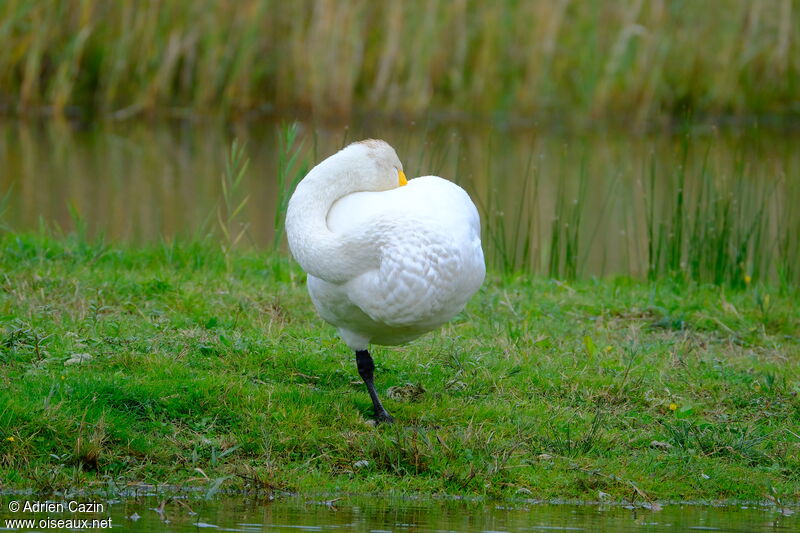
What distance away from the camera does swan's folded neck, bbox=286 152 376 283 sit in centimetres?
470

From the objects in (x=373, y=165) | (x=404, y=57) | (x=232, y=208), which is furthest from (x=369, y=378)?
(x=404, y=57)

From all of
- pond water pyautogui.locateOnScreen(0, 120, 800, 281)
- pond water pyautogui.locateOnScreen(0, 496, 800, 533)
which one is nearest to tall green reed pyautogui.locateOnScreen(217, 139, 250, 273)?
pond water pyautogui.locateOnScreen(0, 120, 800, 281)

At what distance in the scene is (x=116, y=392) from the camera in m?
4.98

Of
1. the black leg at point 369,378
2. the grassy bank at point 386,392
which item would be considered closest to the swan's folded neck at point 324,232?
the black leg at point 369,378

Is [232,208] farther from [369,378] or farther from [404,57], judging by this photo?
[369,378]

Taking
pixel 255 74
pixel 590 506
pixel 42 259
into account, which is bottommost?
pixel 590 506

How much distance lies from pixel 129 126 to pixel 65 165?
3096mm

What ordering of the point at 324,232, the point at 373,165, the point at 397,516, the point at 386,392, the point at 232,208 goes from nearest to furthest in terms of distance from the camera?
the point at 397,516, the point at 324,232, the point at 373,165, the point at 386,392, the point at 232,208

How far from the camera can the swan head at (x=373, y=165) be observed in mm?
5156

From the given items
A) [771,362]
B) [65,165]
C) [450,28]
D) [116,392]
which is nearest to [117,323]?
[116,392]

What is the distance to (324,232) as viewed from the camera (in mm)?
4844

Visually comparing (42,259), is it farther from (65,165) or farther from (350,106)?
(350,106)

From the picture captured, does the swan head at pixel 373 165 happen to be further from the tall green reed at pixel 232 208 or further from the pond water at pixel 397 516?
the tall green reed at pixel 232 208

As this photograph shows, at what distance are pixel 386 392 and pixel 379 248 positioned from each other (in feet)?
4.02
